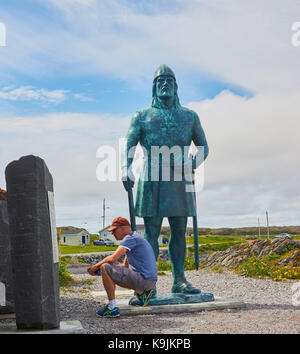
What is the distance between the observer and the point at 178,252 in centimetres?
728

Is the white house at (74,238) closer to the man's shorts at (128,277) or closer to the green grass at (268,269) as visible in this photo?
the green grass at (268,269)

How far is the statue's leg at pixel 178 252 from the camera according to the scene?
7176 millimetres

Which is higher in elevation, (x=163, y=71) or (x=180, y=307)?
(x=163, y=71)

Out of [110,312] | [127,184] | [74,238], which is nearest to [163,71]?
[127,184]

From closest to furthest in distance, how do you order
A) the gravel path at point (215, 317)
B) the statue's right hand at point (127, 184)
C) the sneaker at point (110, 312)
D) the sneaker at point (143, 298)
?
the gravel path at point (215, 317) < the sneaker at point (110, 312) < the sneaker at point (143, 298) < the statue's right hand at point (127, 184)

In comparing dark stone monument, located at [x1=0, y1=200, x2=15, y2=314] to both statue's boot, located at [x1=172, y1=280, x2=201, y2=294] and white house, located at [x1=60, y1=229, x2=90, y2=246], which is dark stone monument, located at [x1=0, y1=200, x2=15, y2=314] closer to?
statue's boot, located at [x1=172, y1=280, x2=201, y2=294]

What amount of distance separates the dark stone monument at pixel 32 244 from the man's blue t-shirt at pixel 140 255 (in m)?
1.32

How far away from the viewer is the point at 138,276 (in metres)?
6.28

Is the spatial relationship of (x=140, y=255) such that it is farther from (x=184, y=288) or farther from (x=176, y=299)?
(x=184, y=288)

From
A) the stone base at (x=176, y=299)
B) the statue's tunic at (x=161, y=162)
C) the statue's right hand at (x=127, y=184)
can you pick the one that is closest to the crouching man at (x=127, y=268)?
the stone base at (x=176, y=299)

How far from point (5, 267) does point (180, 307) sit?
8.05ft
